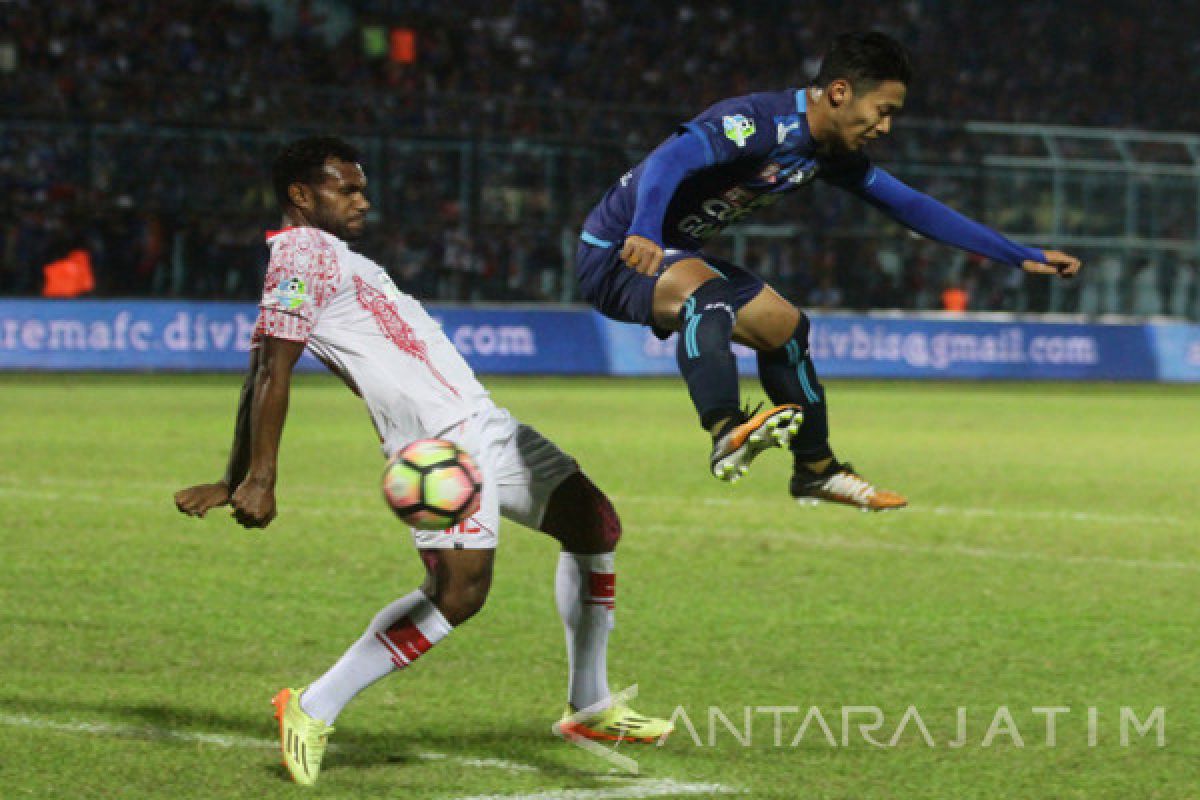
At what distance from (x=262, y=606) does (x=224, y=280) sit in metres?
17.7

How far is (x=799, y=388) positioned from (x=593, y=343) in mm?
21369

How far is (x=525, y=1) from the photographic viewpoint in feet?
123

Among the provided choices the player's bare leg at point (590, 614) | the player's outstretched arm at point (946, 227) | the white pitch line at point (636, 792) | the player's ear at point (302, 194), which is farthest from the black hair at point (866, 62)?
the white pitch line at point (636, 792)

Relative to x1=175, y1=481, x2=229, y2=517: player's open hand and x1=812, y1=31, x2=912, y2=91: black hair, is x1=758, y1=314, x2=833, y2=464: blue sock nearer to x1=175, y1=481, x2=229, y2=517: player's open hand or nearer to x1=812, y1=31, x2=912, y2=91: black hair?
x1=812, y1=31, x2=912, y2=91: black hair

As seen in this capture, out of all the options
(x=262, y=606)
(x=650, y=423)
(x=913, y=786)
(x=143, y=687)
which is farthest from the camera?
(x=650, y=423)

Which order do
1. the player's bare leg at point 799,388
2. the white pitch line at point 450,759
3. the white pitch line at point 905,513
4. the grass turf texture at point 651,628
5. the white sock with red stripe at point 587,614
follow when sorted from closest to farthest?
the white pitch line at point 450,759
the grass turf texture at point 651,628
the white sock with red stripe at point 587,614
the player's bare leg at point 799,388
the white pitch line at point 905,513

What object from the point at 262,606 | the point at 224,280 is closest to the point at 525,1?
the point at 224,280

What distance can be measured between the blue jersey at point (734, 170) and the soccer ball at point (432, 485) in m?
1.48

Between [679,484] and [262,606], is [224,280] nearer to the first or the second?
[679,484]

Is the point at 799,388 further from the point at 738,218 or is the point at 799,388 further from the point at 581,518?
the point at 581,518

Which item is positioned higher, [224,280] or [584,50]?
[584,50]

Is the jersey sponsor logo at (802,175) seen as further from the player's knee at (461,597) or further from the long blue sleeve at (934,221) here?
the player's knee at (461,597)

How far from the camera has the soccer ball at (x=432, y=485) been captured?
5402 millimetres

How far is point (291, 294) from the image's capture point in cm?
550
